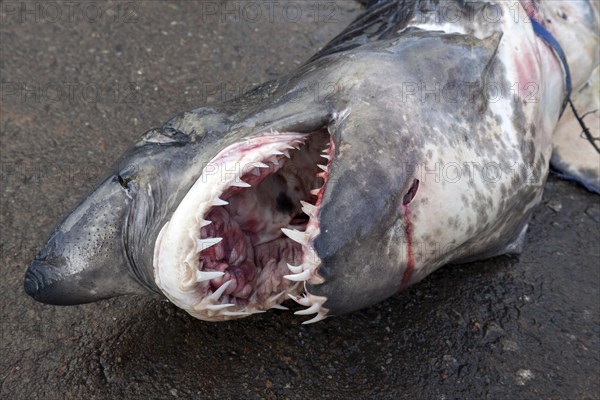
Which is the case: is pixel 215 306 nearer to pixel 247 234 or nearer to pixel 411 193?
pixel 247 234

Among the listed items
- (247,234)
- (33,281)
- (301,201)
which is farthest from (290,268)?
(33,281)

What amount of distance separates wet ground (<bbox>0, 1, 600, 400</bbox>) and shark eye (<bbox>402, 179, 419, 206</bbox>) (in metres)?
0.80

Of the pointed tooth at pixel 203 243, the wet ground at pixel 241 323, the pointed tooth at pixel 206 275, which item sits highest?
the pointed tooth at pixel 203 243

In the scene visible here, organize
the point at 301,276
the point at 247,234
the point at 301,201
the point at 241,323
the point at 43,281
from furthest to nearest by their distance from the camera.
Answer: the point at 241,323, the point at 247,234, the point at 43,281, the point at 301,201, the point at 301,276

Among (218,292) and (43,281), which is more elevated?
(43,281)

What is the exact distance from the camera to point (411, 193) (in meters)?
2.34

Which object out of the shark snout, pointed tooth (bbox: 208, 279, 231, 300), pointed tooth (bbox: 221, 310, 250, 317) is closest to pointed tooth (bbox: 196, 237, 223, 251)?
pointed tooth (bbox: 208, 279, 231, 300)

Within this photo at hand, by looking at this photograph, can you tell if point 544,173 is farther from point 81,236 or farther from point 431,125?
point 81,236

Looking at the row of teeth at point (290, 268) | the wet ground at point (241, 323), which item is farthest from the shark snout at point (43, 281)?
the row of teeth at point (290, 268)

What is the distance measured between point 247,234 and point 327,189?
0.68 meters

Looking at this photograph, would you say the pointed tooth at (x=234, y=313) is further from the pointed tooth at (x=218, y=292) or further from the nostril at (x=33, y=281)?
the nostril at (x=33, y=281)

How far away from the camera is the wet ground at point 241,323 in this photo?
2723 mm

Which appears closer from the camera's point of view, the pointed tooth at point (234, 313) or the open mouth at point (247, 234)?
the open mouth at point (247, 234)

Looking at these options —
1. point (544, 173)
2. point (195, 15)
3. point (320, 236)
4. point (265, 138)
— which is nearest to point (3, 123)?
point (195, 15)
